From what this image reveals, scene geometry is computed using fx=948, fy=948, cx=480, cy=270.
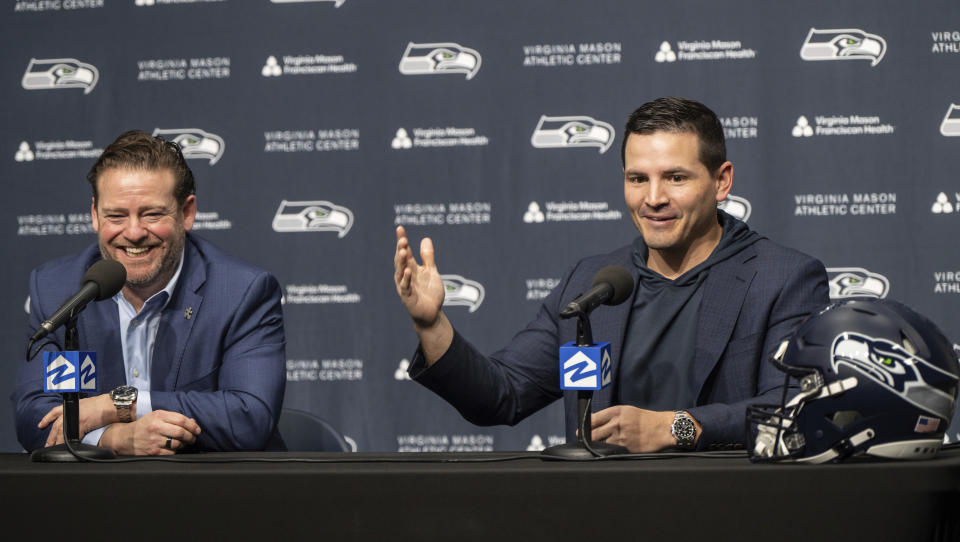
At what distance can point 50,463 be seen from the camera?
2.06 meters

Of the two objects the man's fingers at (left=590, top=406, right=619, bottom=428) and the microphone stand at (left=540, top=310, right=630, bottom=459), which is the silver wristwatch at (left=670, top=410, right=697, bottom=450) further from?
the microphone stand at (left=540, top=310, right=630, bottom=459)

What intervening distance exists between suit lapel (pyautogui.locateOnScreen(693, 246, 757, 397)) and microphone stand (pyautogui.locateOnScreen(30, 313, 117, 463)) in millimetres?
1584

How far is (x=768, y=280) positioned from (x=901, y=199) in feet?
6.53

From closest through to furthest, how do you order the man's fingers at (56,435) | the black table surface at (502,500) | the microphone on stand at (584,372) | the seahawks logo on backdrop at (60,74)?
the black table surface at (502,500)
the microphone on stand at (584,372)
the man's fingers at (56,435)
the seahawks logo on backdrop at (60,74)

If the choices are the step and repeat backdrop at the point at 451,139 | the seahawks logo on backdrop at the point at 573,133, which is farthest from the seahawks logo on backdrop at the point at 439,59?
the seahawks logo on backdrop at the point at 573,133

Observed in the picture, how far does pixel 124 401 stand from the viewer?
2543 mm

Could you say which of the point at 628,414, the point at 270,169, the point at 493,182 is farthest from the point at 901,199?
the point at 270,169

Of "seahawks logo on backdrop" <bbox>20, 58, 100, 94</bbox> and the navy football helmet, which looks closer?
the navy football helmet

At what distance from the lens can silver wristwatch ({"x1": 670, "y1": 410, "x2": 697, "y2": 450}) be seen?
7.86 feet

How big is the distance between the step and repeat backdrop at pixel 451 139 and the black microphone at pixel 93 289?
2492 millimetres

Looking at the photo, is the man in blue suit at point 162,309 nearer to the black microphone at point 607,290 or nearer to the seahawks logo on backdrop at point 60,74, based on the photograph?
the black microphone at point 607,290

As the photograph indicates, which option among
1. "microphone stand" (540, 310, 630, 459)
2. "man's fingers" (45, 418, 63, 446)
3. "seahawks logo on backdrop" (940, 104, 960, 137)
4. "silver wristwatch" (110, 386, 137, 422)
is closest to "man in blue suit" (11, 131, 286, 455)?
"silver wristwatch" (110, 386, 137, 422)

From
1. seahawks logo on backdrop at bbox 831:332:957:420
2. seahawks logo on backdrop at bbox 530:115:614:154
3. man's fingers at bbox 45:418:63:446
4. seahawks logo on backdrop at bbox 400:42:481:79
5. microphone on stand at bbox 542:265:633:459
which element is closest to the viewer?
seahawks logo on backdrop at bbox 831:332:957:420

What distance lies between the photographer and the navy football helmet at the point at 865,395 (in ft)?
5.88
